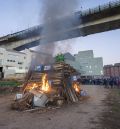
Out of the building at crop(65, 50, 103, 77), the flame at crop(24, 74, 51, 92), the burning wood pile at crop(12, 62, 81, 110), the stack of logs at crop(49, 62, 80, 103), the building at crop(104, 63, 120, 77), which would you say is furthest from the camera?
the building at crop(65, 50, 103, 77)

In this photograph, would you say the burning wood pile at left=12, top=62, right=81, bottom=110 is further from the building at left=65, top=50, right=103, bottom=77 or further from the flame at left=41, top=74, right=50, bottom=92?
the building at left=65, top=50, right=103, bottom=77

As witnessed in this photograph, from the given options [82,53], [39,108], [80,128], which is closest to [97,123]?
[80,128]

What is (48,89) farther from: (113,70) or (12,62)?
(12,62)

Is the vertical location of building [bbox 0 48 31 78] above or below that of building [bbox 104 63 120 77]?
above

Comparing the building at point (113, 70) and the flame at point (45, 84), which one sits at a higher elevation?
the building at point (113, 70)

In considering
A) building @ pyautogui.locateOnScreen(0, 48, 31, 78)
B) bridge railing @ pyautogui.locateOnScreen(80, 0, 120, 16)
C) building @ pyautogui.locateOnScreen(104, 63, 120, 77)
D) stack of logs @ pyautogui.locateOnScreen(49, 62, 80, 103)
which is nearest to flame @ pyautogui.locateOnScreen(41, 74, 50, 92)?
stack of logs @ pyautogui.locateOnScreen(49, 62, 80, 103)

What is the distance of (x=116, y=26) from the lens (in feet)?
114

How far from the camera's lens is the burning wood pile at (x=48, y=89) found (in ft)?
52.4

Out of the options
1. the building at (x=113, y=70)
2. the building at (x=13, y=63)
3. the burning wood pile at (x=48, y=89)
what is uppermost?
the building at (x=13, y=63)

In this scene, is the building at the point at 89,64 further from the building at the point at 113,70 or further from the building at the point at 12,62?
the building at the point at 113,70

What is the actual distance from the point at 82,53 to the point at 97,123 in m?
114

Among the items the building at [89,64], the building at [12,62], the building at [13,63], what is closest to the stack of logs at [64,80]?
the building at [13,63]

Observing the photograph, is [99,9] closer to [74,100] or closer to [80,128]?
[74,100]

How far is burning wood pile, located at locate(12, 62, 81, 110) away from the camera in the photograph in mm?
15979
